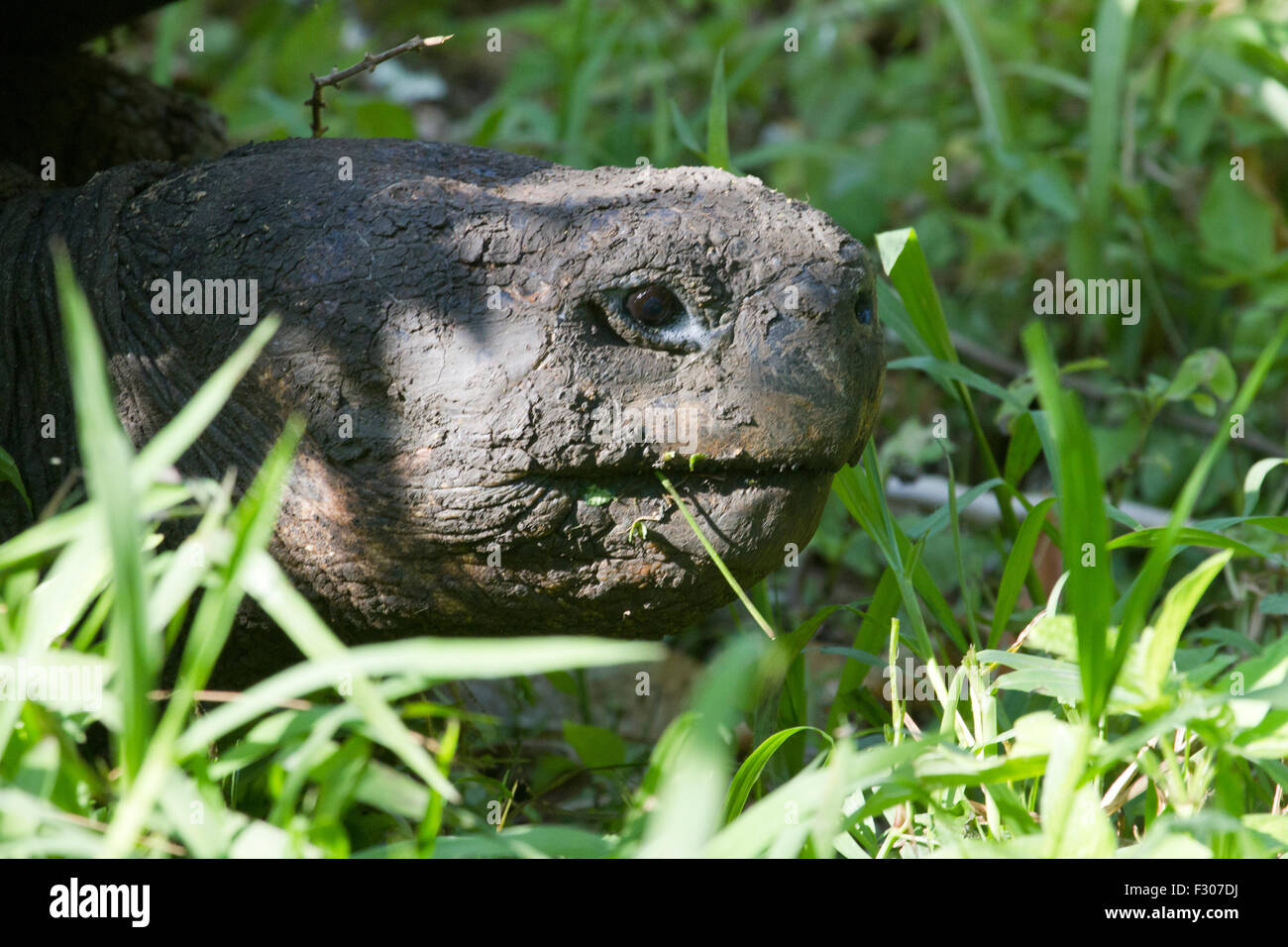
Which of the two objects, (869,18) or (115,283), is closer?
(115,283)

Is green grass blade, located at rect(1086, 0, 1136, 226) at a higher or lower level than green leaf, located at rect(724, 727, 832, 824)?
higher

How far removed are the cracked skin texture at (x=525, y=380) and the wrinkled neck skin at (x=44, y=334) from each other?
0.15 metres

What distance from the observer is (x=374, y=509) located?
1732 millimetres

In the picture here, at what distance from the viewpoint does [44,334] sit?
78.6 inches

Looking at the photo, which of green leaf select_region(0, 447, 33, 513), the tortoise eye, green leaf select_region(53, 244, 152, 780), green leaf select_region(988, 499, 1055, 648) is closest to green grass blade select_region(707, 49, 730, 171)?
the tortoise eye

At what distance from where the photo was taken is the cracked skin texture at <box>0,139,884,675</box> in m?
1.66

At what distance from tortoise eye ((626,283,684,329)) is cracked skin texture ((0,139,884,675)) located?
10 mm

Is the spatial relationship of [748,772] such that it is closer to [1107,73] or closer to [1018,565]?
[1018,565]

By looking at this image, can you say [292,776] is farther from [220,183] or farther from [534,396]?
[220,183]

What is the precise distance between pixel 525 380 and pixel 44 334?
2.86 ft

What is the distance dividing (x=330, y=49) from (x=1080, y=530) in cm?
468

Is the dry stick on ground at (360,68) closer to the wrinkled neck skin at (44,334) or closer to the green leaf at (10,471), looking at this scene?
the wrinkled neck skin at (44,334)

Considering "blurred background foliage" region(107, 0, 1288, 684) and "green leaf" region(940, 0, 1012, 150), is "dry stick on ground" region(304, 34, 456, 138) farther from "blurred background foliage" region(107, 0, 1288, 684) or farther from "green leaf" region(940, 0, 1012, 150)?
"green leaf" region(940, 0, 1012, 150)
